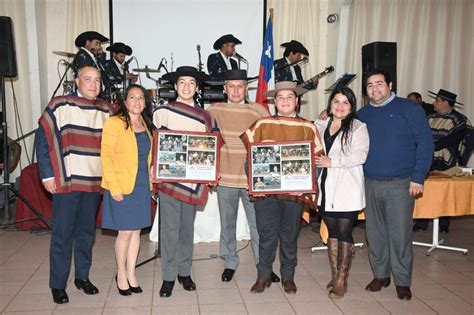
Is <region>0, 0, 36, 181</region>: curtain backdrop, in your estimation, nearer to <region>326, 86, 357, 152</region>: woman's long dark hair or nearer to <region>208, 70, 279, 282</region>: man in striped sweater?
<region>208, 70, 279, 282</region>: man in striped sweater

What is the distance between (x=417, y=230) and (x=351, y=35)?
13.4ft

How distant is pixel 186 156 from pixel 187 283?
1040 mm

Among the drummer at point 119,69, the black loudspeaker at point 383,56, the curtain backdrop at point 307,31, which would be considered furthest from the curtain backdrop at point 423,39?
the drummer at point 119,69

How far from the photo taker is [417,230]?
20.5 feet

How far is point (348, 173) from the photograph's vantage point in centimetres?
353

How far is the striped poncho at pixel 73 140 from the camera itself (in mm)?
3400

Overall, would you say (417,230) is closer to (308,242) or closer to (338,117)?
(308,242)

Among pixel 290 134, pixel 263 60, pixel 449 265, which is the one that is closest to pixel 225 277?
pixel 290 134

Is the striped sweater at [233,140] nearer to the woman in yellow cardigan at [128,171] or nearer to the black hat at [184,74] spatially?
the black hat at [184,74]

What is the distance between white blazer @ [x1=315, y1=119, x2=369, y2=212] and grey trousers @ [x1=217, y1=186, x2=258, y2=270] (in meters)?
0.77

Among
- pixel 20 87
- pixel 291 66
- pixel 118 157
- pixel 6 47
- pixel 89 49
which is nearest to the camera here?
pixel 118 157

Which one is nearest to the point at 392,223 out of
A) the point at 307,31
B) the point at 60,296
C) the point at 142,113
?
the point at 142,113

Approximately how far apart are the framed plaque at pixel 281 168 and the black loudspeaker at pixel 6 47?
3.77 metres

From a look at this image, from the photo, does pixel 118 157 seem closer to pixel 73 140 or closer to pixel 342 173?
pixel 73 140
